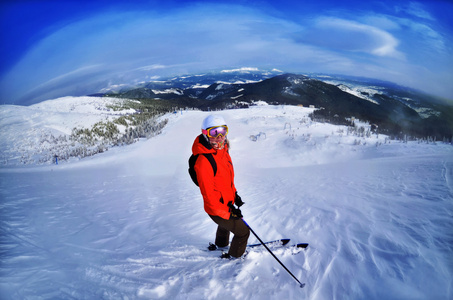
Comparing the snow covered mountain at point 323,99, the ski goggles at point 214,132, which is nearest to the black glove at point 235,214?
the ski goggles at point 214,132

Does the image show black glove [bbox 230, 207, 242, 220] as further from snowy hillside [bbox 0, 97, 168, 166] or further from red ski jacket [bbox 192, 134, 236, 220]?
snowy hillside [bbox 0, 97, 168, 166]

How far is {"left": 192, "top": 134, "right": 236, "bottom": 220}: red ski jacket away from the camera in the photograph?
10.6 ft

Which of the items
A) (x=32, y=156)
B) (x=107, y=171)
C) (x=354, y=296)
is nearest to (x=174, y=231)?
(x=354, y=296)

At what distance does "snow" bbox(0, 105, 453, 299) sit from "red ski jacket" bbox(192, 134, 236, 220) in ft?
3.66

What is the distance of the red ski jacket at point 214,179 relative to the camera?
10.6ft

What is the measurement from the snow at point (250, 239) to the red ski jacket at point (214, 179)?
1.12m

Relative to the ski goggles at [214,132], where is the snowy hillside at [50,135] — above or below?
below

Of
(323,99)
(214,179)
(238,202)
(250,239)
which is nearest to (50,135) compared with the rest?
(250,239)

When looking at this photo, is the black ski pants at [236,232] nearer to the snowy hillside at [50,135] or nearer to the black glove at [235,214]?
the black glove at [235,214]

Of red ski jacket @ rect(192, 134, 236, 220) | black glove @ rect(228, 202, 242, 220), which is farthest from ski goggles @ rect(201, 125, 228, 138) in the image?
black glove @ rect(228, 202, 242, 220)

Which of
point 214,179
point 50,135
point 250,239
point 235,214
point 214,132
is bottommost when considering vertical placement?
point 250,239

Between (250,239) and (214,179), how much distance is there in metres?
2.41

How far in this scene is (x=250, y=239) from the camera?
4945 millimetres

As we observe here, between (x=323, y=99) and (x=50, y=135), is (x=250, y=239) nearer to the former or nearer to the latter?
(x=50, y=135)
